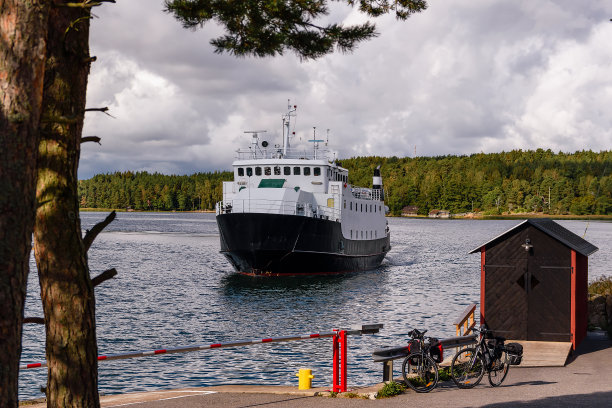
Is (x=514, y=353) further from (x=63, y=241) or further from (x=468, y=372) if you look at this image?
(x=63, y=241)

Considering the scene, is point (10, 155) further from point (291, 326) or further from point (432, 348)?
point (291, 326)

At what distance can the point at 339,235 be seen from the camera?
41.0 meters

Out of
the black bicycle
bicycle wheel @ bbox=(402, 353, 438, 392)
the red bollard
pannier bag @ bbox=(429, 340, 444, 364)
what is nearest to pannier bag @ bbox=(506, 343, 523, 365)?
the black bicycle

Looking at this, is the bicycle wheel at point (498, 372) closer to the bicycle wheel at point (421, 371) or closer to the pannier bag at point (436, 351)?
the pannier bag at point (436, 351)

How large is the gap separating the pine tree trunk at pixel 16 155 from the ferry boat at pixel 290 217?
31734 millimetres

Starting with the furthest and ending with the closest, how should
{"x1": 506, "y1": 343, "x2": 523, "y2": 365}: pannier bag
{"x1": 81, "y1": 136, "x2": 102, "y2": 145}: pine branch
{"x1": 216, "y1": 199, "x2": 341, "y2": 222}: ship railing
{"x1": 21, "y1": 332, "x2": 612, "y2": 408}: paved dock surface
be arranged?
1. {"x1": 216, "y1": 199, "x2": 341, "y2": 222}: ship railing
2. {"x1": 506, "y1": 343, "x2": 523, "y2": 365}: pannier bag
3. {"x1": 21, "y1": 332, "x2": 612, "y2": 408}: paved dock surface
4. {"x1": 81, "y1": 136, "x2": 102, "y2": 145}: pine branch

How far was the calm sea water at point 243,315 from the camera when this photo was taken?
17.7 metres

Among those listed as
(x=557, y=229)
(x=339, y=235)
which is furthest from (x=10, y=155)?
(x=339, y=235)

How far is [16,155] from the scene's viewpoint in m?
4.50

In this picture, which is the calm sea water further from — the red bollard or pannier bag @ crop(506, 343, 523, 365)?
the red bollard

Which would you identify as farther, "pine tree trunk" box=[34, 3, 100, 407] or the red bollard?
the red bollard

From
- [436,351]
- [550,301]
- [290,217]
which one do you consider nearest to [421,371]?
[436,351]

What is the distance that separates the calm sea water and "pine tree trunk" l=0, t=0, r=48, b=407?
12.1 metres

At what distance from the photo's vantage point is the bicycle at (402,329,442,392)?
11.1 metres
